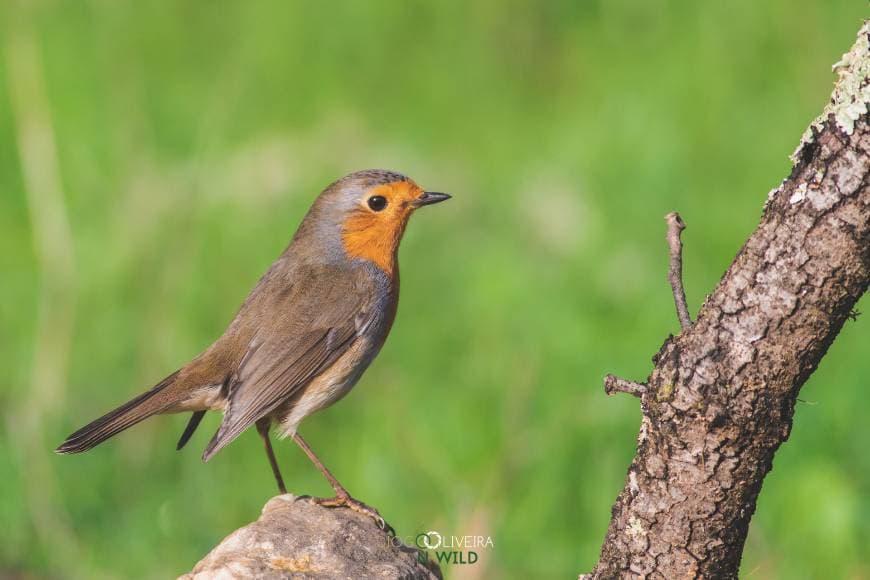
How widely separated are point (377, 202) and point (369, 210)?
0.16ft

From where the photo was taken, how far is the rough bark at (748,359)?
3.12m

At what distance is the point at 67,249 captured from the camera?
7.88 m

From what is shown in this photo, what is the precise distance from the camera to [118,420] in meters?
4.81

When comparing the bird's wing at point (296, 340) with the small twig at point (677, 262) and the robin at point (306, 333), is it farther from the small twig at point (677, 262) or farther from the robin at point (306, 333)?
the small twig at point (677, 262)

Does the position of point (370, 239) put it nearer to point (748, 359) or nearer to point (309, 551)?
point (309, 551)

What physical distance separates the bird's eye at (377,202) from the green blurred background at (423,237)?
58.2 inches

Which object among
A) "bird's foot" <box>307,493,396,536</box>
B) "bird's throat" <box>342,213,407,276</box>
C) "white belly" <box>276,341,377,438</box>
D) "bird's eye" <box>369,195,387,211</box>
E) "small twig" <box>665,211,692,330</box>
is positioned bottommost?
"bird's foot" <box>307,493,396,536</box>

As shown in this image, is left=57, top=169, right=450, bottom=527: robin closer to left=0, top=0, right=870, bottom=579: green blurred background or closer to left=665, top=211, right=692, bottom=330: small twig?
left=0, top=0, right=870, bottom=579: green blurred background

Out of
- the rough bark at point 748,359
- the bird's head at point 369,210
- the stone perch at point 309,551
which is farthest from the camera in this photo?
the bird's head at point 369,210

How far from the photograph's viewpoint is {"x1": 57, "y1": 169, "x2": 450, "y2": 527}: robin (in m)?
4.95

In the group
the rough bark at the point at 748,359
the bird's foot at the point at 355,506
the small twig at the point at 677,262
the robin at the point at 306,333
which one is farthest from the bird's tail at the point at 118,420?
the small twig at the point at 677,262

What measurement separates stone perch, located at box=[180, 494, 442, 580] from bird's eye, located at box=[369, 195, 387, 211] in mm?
1723

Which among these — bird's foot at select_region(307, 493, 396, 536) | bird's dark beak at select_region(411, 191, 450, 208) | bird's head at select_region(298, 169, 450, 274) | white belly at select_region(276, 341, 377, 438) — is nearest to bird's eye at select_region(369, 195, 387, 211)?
bird's head at select_region(298, 169, 450, 274)

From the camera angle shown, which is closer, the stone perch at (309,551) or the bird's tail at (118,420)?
the stone perch at (309,551)
